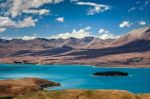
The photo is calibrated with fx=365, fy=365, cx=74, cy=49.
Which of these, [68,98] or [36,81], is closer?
[68,98]

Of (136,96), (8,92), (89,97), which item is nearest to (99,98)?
(89,97)

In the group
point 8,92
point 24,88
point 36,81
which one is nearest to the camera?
point 8,92

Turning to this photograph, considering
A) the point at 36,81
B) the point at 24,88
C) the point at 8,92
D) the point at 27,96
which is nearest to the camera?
the point at 27,96

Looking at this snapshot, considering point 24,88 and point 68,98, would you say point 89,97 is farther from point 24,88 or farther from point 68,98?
point 24,88

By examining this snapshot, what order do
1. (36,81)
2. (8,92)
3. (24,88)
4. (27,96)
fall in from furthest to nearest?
(36,81) < (24,88) < (8,92) < (27,96)

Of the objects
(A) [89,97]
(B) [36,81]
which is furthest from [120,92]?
(B) [36,81]

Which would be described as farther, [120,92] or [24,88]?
[24,88]

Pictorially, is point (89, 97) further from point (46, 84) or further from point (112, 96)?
point (46, 84)
